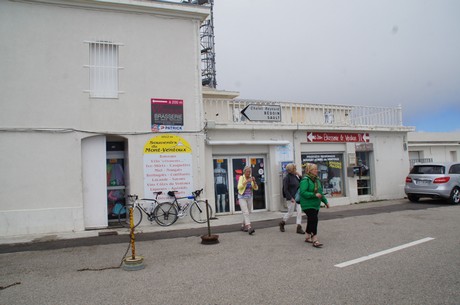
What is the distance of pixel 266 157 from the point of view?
43.8 ft

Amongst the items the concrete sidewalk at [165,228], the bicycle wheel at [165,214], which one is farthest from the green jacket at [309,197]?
the bicycle wheel at [165,214]

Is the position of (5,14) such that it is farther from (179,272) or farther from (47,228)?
(179,272)

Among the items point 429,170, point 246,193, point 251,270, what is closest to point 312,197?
point 251,270

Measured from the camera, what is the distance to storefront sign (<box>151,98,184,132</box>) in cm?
1106

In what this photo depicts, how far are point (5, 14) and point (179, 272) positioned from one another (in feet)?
29.7

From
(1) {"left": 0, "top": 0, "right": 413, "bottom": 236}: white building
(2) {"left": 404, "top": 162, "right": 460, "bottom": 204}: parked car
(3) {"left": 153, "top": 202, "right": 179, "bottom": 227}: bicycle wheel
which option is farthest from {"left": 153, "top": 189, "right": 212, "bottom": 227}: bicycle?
(2) {"left": 404, "top": 162, "right": 460, "bottom": 204}: parked car

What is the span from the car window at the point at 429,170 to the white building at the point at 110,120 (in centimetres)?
550

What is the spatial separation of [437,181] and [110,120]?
40.4 ft

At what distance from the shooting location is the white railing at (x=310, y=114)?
41.6 ft

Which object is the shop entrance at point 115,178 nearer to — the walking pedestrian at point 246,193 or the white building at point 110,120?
the white building at point 110,120

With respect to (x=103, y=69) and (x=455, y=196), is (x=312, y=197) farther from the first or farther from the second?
(x=455, y=196)

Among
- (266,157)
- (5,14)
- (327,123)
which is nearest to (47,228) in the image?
(5,14)

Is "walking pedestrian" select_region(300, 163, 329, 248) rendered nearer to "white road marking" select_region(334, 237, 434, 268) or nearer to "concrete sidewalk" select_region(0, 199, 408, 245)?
"white road marking" select_region(334, 237, 434, 268)

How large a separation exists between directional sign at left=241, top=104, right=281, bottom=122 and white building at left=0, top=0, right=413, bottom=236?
4 centimetres
